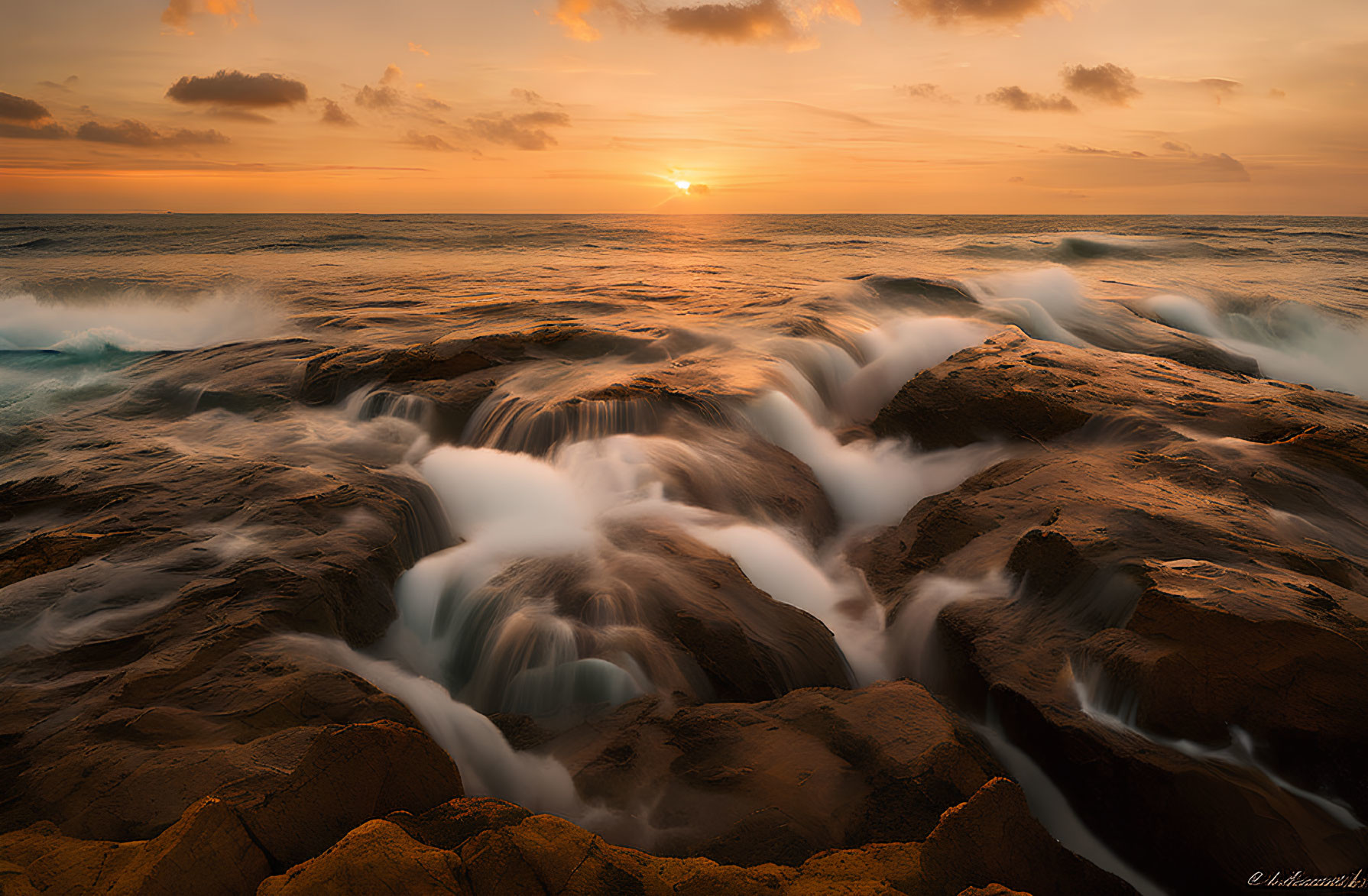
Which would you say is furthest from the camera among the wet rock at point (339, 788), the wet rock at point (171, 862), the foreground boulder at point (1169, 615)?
the foreground boulder at point (1169, 615)

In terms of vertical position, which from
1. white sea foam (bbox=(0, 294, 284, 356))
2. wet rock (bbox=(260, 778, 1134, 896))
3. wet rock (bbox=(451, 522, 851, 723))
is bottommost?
wet rock (bbox=(451, 522, 851, 723))

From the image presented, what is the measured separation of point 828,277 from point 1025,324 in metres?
8.24

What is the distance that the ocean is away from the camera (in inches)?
130

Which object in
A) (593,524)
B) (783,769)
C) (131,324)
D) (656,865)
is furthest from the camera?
(131,324)

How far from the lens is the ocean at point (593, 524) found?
3.31 metres

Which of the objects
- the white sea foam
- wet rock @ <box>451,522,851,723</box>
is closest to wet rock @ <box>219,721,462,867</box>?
wet rock @ <box>451,522,851,723</box>

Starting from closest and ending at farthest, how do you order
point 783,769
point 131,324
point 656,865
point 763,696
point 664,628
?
1. point 656,865
2. point 783,769
3. point 763,696
4. point 664,628
5. point 131,324

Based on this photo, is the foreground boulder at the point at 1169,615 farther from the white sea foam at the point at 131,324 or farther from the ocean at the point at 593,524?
the white sea foam at the point at 131,324

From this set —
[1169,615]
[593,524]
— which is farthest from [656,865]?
[593,524]

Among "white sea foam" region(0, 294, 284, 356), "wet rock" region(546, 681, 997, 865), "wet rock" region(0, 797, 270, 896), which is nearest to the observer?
"wet rock" region(0, 797, 270, 896)

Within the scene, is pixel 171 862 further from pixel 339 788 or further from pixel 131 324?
pixel 131 324

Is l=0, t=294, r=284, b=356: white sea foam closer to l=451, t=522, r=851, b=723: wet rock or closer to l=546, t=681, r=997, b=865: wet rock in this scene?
l=451, t=522, r=851, b=723: wet rock

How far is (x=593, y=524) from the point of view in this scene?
5.74 metres

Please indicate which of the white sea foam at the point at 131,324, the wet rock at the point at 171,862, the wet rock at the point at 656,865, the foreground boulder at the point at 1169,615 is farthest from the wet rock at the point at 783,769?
the white sea foam at the point at 131,324
